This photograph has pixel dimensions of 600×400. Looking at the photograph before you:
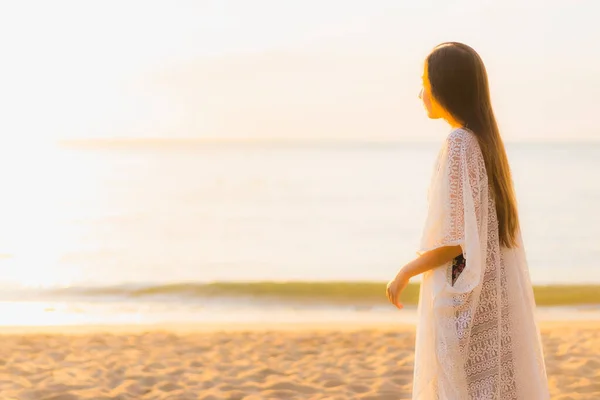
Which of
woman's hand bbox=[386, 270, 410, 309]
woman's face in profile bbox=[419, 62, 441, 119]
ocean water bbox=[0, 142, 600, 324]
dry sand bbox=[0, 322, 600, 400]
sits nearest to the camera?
woman's hand bbox=[386, 270, 410, 309]

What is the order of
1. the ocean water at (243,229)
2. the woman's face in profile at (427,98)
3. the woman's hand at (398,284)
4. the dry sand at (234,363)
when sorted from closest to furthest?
the woman's hand at (398,284) < the woman's face in profile at (427,98) < the dry sand at (234,363) < the ocean water at (243,229)

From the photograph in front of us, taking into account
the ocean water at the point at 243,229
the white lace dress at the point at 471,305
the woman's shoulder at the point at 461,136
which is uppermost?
the ocean water at the point at 243,229

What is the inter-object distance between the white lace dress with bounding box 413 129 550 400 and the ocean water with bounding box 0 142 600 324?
10.0m

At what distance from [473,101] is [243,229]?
18959 mm

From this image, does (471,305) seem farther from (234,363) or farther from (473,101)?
(234,363)

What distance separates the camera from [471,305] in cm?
284

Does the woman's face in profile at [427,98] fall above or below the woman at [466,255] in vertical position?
above

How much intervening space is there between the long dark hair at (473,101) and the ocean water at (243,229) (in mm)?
10120

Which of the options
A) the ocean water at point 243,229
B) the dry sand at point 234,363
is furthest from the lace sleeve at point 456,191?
the ocean water at point 243,229

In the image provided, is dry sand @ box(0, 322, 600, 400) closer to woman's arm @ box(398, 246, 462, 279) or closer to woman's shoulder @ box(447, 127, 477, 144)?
woman's arm @ box(398, 246, 462, 279)

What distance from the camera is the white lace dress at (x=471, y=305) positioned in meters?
2.80

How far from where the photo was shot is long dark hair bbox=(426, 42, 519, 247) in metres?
2.84

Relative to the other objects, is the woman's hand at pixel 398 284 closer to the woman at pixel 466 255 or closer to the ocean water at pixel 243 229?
the woman at pixel 466 255

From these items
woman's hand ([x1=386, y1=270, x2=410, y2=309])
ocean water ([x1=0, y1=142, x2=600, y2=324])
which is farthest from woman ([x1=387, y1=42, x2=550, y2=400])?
ocean water ([x1=0, y1=142, x2=600, y2=324])
